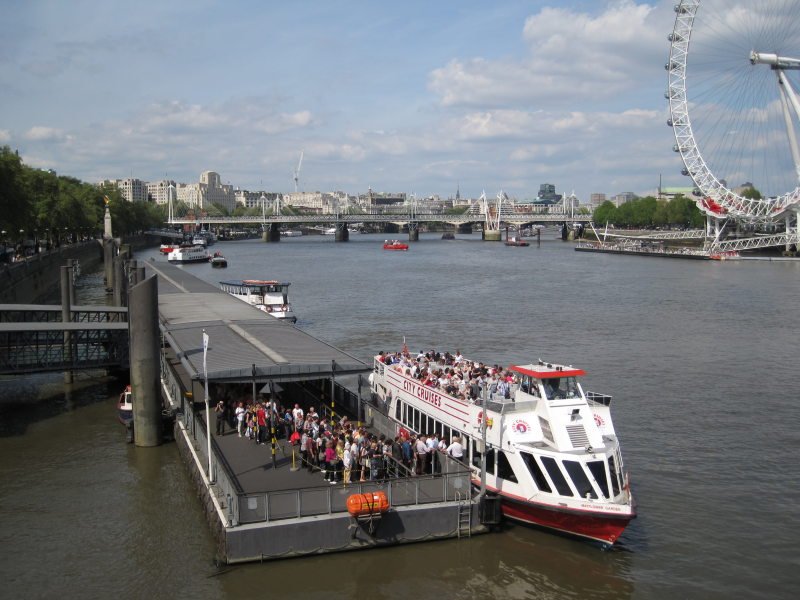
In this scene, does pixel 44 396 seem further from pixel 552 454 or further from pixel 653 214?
pixel 653 214

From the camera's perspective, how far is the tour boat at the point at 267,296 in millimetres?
49438

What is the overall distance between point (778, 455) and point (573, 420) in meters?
10.7

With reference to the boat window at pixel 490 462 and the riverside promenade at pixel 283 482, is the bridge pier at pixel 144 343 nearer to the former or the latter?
the riverside promenade at pixel 283 482

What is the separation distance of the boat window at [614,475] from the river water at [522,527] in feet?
5.26

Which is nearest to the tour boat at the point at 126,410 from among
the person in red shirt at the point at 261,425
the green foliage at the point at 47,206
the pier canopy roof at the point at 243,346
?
the pier canopy roof at the point at 243,346

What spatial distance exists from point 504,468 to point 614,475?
8.51 ft

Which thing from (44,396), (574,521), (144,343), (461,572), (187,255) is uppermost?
(144,343)

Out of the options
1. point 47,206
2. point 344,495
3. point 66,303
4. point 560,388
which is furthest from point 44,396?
point 47,206

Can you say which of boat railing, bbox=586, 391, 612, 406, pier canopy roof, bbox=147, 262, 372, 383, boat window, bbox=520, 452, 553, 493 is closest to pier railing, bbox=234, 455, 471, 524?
boat window, bbox=520, 452, 553, 493

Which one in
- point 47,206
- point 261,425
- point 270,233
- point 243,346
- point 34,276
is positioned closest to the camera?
point 261,425

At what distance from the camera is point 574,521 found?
57.6 ft

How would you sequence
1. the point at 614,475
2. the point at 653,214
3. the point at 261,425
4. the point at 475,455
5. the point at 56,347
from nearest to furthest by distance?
the point at 614,475
the point at 475,455
the point at 261,425
the point at 56,347
the point at 653,214

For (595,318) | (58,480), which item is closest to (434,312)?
(595,318)

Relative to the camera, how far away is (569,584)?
16484mm
